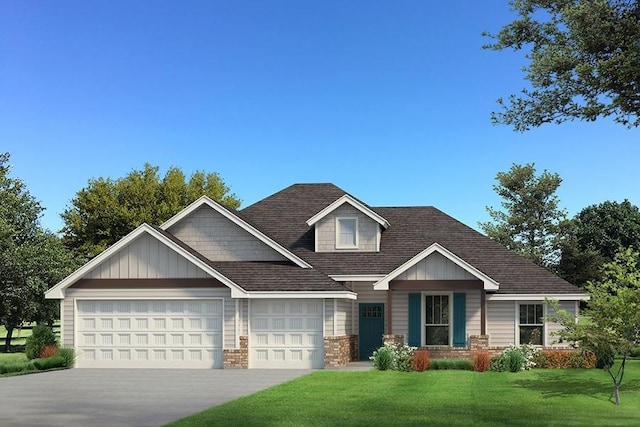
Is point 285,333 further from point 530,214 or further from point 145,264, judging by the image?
point 530,214

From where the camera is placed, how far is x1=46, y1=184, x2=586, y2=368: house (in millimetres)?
30469

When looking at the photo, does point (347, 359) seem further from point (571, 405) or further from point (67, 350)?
point (571, 405)

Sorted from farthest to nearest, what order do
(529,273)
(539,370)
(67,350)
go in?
(529,273) < (67,350) < (539,370)

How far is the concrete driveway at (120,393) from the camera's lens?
17.0 m

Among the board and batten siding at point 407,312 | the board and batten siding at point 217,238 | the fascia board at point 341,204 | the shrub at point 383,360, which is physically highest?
the fascia board at point 341,204

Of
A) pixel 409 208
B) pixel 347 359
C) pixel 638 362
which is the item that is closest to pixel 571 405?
pixel 347 359

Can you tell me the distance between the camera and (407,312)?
33.1 m

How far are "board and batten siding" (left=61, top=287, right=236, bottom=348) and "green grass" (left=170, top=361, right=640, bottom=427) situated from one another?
479 cm

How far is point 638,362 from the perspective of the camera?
32938 millimetres

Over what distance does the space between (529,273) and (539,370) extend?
214 inches

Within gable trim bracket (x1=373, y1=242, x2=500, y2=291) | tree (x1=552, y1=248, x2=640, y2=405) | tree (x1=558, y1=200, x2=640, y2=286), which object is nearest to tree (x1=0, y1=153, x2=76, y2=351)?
gable trim bracket (x1=373, y1=242, x2=500, y2=291)

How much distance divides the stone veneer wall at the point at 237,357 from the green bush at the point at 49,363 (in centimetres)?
617

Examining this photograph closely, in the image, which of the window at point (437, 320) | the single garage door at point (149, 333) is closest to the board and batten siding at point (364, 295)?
the window at point (437, 320)

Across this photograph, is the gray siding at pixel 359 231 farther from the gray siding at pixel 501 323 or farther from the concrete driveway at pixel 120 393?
the concrete driveway at pixel 120 393
